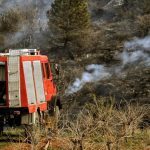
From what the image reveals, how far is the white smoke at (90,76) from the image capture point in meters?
36.9

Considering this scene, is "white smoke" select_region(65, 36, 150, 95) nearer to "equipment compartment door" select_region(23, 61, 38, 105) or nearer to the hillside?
the hillside

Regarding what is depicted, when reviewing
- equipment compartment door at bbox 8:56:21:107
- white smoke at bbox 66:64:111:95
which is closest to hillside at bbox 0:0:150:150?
white smoke at bbox 66:64:111:95

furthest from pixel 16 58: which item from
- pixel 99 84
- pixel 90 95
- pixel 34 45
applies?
pixel 34 45

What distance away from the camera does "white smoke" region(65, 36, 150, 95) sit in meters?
38.4

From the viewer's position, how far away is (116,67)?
41.2m

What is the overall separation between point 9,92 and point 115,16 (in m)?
46.6

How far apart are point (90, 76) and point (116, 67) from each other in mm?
2780

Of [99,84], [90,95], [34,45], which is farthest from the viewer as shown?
[34,45]

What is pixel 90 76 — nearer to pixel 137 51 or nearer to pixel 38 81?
pixel 137 51

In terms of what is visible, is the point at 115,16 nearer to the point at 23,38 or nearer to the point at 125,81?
the point at 23,38

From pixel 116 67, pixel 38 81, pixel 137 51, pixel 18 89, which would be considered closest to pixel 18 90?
pixel 18 89

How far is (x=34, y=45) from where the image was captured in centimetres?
5291

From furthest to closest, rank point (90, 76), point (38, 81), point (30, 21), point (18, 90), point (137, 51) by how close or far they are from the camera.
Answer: point (30, 21)
point (137, 51)
point (90, 76)
point (38, 81)
point (18, 90)

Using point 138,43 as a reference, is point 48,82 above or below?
below
